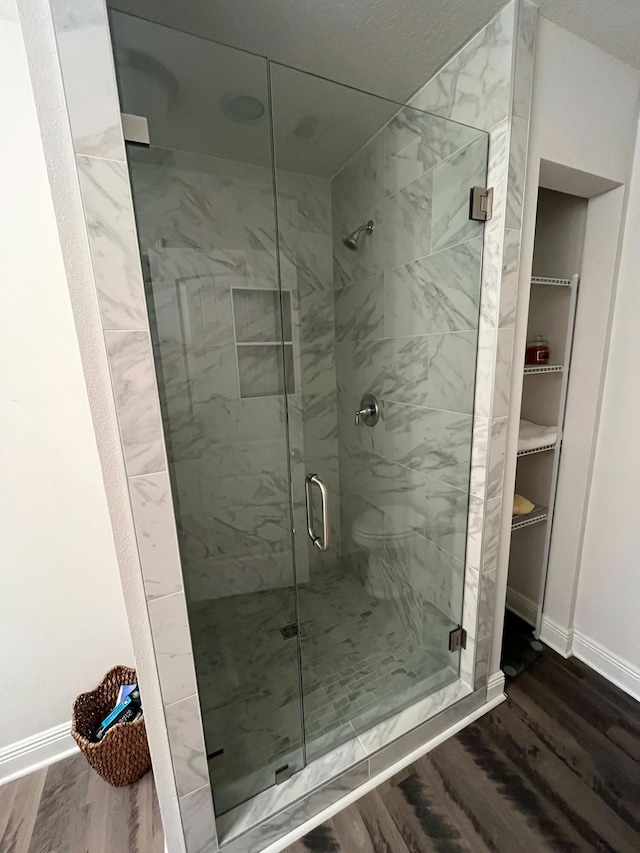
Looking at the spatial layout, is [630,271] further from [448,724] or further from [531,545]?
[448,724]

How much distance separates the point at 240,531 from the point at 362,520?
758 mm

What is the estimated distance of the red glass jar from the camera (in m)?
1.61

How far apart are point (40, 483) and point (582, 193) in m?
2.32

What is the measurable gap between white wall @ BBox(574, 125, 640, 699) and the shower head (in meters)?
1.02

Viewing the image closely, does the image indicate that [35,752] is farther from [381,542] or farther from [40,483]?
[381,542]

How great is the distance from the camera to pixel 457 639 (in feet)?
4.83

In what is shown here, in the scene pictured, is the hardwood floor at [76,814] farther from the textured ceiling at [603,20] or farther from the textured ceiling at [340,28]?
the textured ceiling at [603,20]

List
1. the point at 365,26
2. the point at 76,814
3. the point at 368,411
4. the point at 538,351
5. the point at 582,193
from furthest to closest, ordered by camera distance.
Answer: the point at 368,411
the point at 538,351
the point at 582,193
the point at 76,814
the point at 365,26

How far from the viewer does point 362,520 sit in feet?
6.54

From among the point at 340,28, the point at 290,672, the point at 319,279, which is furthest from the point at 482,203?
the point at 290,672

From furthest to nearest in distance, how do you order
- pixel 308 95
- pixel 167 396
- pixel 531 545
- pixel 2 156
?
pixel 531 545
pixel 308 95
pixel 2 156
pixel 167 396

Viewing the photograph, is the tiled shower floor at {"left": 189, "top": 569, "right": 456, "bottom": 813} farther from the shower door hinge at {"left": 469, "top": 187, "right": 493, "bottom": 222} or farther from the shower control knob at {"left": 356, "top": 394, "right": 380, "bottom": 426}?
the shower door hinge at {"left": 469, "top": 187, "right": 493, "bottom": 222}

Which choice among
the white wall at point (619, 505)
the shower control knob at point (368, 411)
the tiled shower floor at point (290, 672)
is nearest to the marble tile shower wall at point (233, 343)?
the tiled shower floor at point (290, 672)

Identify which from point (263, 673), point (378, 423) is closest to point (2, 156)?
point (378, 423)
